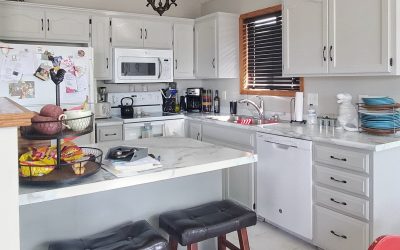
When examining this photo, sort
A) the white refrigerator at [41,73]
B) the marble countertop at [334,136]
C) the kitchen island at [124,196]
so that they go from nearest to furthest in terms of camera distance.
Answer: the kitchen island at [124,196] → the marble countertop at [334,136] → the white refrigerator at [41,73]

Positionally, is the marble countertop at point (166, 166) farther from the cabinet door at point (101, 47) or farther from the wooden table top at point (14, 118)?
the cabinet door at point (101, 47)

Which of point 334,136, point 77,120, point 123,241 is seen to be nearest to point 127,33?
point 334,136

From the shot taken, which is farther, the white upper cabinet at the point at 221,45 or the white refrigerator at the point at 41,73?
the white upper cabinet at the point at 221,45

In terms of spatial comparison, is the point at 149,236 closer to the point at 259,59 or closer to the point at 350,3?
the point at 350,3

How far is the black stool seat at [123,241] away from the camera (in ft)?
4.87

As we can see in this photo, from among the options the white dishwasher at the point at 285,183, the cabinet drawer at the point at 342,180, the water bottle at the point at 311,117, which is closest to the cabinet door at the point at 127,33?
the white dishwasher at the point at 285,183

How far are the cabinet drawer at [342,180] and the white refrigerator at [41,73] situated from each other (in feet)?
7.60

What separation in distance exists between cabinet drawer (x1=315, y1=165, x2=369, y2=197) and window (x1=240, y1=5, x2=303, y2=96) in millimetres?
1198

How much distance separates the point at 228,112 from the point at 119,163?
10.1 feet

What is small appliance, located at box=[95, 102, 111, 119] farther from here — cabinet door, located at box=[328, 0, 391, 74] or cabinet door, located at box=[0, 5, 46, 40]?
cabinet door, located at box=[328, 0, 391, 74]

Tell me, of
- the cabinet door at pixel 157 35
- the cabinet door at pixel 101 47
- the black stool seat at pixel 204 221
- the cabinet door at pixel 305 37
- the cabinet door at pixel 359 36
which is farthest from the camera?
the cabinet door at pixel 157 35

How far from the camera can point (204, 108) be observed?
479cm

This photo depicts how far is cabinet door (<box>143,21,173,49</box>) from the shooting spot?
4.33m

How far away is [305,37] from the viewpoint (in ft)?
10.1
